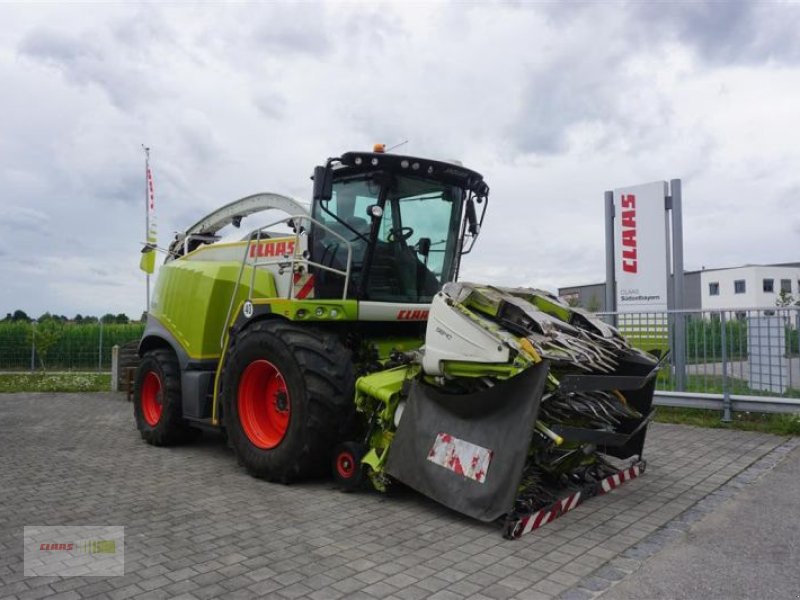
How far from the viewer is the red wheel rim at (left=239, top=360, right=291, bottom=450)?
5.55m

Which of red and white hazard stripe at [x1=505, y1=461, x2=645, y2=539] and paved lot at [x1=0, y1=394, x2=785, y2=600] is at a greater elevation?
red and white hazard stripe at [x1=505, y1=461, x2=645, y2=539]

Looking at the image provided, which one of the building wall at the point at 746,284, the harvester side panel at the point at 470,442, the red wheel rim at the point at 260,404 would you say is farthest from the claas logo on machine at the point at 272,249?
the building wall at the point at 746,284

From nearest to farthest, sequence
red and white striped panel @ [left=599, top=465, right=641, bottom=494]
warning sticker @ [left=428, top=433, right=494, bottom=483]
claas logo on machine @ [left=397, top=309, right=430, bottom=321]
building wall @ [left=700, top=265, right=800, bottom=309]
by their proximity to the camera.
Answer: warning sticker @ [left=428, top=433, right=494, bottom=483] < red and white striped panel @ [left=599, top=465, right=641, bottom=494] < claas logo on machine @ [left=397, top=309, right=430, bottom=321] < building wall @ [left=700, top=265, right=800, bottom=309]

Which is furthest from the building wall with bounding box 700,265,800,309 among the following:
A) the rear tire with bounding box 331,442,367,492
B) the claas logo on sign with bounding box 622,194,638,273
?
the rear tire with bounding box 331,442,367,492

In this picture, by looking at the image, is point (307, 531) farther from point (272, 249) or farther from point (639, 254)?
point (639, 254)

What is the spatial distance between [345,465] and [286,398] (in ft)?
2.73

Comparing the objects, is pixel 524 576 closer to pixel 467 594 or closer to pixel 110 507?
pixel 467 594

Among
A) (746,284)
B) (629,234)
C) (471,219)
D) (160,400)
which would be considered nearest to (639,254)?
(629,234)

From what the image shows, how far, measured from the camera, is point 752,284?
4984cm

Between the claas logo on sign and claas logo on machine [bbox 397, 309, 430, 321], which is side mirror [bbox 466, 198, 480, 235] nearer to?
claas logo on machine [bbox 397, 309, 430, 321]

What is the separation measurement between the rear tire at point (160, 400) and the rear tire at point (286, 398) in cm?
145

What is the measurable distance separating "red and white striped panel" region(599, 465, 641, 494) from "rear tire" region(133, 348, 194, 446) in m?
4.54

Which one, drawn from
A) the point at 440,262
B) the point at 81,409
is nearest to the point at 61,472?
the point at 440,262

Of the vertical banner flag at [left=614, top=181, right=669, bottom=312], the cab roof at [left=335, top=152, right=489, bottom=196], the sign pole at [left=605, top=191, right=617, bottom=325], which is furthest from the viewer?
the sign pole at [left=605, top=191, right=617, bottom=325]
